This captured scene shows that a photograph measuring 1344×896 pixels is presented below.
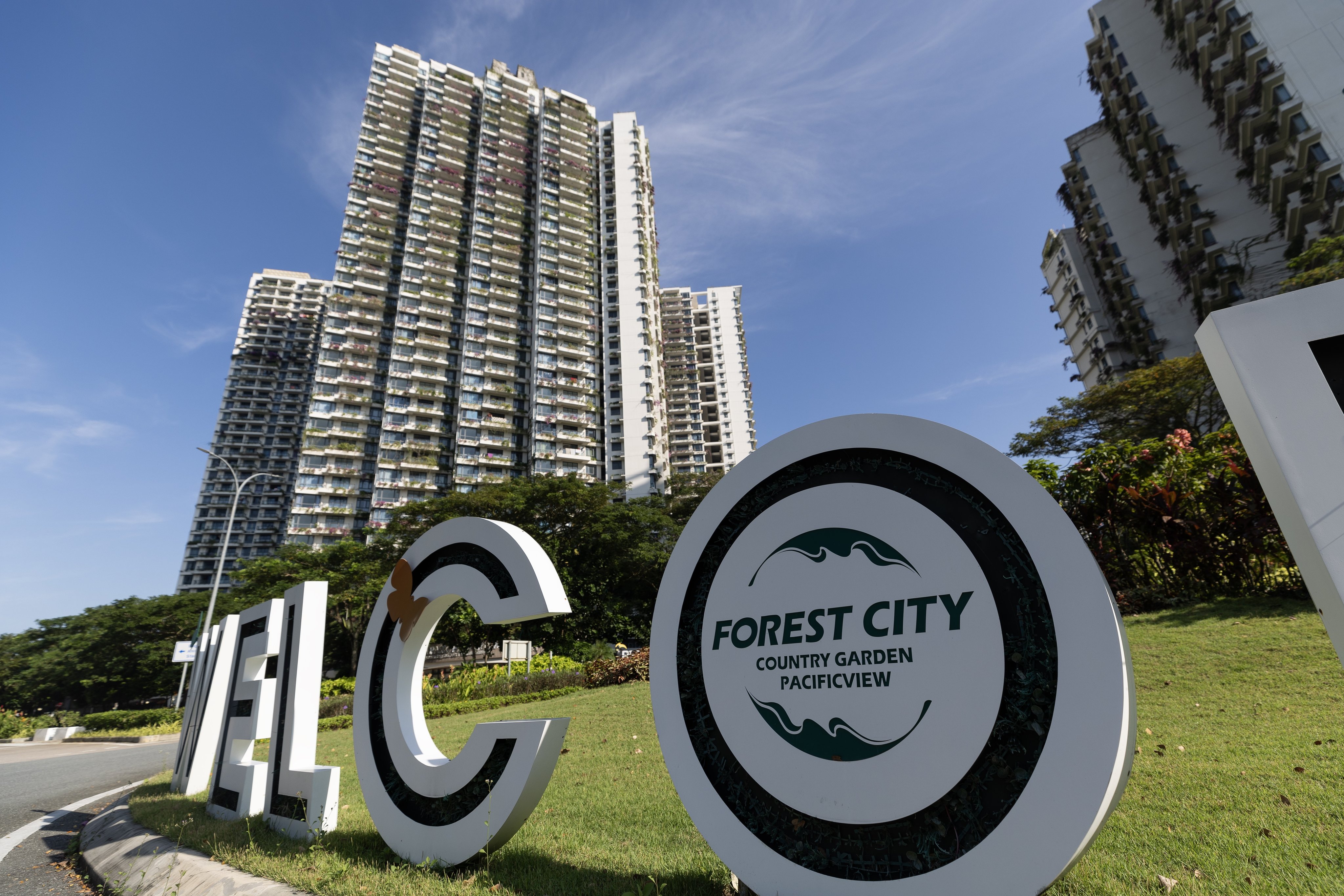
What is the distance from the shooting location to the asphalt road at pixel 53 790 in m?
5.04

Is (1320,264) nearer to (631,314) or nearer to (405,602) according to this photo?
(405,602)

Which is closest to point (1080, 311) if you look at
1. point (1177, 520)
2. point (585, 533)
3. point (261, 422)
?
point (585, 533)

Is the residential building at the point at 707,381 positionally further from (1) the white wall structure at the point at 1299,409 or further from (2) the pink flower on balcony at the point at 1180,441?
(1) the white wall structure at the point at 1299,409

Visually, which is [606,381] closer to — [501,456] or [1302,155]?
[501,456]

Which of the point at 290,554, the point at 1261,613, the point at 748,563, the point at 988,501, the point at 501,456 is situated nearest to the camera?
the point at 988,501

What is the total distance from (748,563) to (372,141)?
81759 millimetres

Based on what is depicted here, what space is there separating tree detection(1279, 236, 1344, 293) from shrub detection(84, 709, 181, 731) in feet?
142

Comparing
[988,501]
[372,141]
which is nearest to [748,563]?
[988,501]

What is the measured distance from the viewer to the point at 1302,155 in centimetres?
3141

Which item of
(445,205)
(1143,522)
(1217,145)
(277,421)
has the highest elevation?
(445,205)

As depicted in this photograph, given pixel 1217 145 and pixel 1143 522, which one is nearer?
pixel 1143 522

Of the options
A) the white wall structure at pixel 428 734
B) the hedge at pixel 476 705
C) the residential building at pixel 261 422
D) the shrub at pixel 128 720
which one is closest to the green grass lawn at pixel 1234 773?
the white wall structure at pixel 428 734

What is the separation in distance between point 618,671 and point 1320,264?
30.4 meters

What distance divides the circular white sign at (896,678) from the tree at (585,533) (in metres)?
33.0
